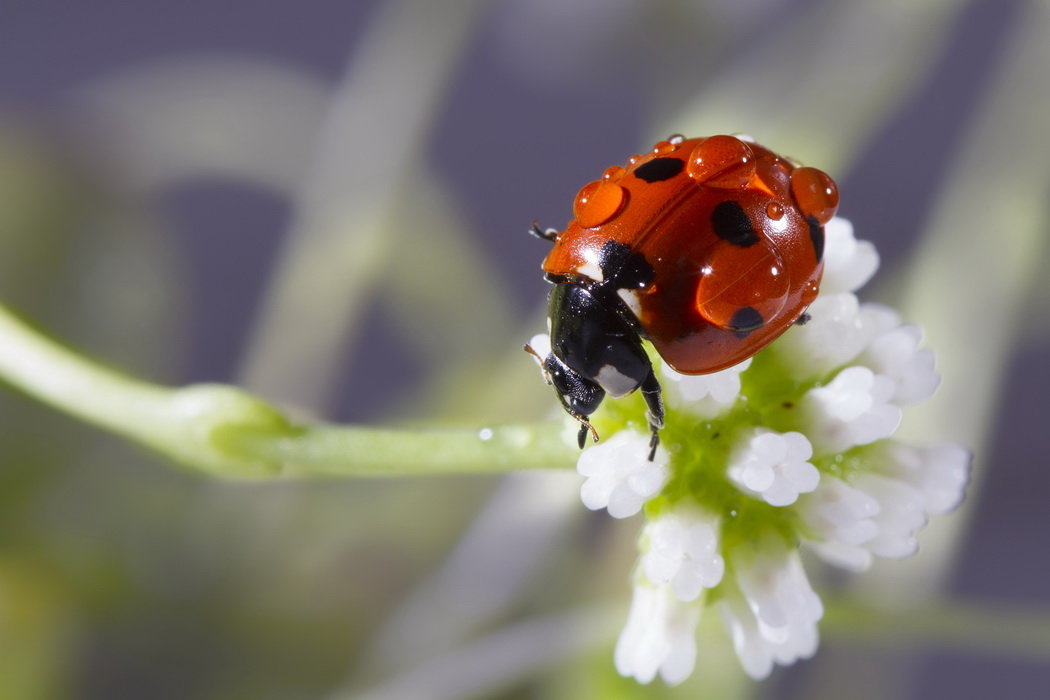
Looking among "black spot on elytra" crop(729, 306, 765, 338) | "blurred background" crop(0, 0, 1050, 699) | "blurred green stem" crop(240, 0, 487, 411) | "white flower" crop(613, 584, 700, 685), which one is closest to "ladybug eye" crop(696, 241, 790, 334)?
"black spot on elytra" crop(729, 306, 765, 338)

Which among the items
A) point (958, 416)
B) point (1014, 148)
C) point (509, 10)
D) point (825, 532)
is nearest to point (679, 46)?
point (509, 10)

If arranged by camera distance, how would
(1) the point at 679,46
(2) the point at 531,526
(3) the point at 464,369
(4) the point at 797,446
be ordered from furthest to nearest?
1. (1) the point at 679,46
2. (3) the point at 464,369
3. (2) the point at 531,526
4. (4) the point at 797,446

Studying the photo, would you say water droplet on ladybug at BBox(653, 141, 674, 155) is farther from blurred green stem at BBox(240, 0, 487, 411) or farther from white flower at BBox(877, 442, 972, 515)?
blurred green stem at BBox(240, 0, 487, 411)

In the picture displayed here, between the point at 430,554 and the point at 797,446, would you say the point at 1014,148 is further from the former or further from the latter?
the point at 797,446

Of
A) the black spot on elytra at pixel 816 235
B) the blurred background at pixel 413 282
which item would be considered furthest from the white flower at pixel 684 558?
the blurred background at pixel 413 282

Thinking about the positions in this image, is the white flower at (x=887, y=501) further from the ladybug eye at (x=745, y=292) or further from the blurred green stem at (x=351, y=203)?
the blurred green stem at (x=351, y=203)

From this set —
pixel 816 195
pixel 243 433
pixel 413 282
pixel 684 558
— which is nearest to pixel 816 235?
pixel 816 195
